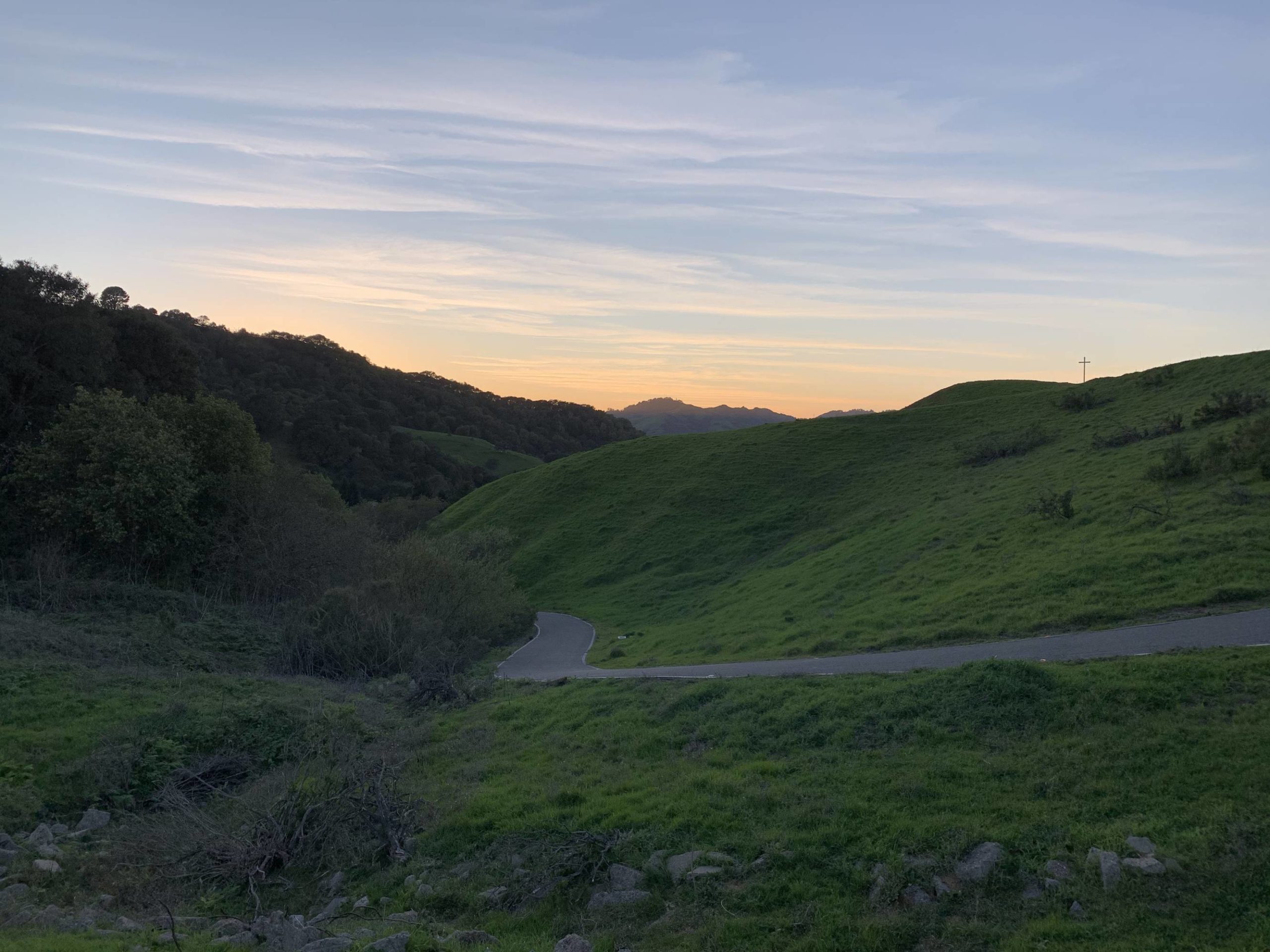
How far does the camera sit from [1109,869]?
7.41 m

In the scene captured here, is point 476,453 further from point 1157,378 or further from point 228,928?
point 228,928

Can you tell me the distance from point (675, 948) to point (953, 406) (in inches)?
2600

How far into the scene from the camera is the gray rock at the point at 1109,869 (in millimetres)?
7301

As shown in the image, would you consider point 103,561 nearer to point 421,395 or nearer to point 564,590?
point 564,590

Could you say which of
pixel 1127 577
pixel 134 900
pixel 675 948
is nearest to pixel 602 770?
pixel 675 948

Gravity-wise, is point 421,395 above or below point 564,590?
above

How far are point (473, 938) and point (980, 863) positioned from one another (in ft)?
15.2

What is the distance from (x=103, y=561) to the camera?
2775cm

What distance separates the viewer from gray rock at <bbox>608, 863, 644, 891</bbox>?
871 cm

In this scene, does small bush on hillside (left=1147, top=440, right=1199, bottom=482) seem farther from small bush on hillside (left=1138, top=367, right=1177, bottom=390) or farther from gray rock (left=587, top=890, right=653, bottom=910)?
small bush on hillside (left=1138, top=367, right=1177, bottom=390)

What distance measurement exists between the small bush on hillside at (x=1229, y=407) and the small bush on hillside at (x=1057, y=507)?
1042 cm

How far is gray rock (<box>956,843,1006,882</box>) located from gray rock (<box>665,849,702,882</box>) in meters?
2.50

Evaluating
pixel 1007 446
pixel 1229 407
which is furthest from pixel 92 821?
pixel 1007 446

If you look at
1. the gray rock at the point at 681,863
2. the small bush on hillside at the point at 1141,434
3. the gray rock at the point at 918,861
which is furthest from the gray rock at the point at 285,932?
the small bush on hillside at the point at 1141,434
